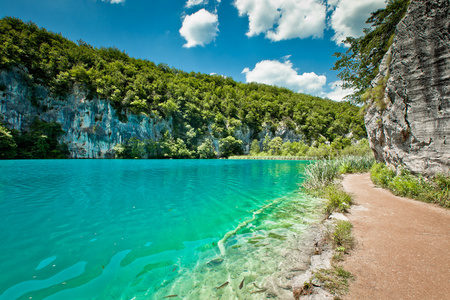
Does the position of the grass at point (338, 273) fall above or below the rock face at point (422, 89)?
below

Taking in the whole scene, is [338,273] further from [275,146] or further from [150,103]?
[275,146]

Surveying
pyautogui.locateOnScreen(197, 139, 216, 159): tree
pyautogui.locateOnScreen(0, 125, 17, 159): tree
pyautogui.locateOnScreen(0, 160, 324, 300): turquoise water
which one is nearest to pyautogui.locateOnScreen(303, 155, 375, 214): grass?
pyautogui.locateOnScreen(0, 160, 324, 300): turquoise water

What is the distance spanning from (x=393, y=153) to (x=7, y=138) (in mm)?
56064

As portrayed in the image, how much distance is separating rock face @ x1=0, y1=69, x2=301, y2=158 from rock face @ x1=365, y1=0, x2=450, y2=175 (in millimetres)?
56820

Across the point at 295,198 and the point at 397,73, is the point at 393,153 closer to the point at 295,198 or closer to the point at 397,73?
the point at 397,73

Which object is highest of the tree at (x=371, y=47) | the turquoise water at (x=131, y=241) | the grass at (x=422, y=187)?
the tree at (x=371, y=47)

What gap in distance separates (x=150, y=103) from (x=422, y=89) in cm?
6495

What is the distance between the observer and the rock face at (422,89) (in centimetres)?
659

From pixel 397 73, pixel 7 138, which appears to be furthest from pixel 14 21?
pixel 397 73

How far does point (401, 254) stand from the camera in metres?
3.40

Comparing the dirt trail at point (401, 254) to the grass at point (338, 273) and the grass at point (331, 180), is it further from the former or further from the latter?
the grass at point (331, 180)

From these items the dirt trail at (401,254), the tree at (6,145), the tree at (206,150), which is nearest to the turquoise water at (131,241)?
the dirt trail at (401,254)

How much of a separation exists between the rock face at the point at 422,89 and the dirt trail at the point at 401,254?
241 centimetres

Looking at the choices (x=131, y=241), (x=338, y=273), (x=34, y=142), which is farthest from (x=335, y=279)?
(x=34, y=142)
